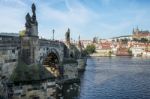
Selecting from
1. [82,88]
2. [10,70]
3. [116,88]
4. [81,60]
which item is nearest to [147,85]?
[116,88]

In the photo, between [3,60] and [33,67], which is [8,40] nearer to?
[3,60]

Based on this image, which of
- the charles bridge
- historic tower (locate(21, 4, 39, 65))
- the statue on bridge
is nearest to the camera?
the charles bridge

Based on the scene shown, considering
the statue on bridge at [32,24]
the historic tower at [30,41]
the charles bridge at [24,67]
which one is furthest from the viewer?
the statue on bridge at [32,24]

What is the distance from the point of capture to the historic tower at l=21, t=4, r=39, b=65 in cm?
2838

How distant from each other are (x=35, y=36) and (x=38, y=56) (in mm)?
2385

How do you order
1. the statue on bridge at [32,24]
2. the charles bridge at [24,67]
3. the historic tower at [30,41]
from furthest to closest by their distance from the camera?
the statue on bridge at [32,24] < the historic tower at [30,41] < the charles bridge at [24,67]

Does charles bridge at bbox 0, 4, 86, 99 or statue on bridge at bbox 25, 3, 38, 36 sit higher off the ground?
statue on bridge at bbox 25, 3, 38, 36

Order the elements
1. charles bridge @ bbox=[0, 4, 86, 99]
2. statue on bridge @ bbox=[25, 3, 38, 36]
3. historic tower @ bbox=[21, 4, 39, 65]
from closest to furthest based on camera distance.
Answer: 1. charles bridge @ bbox=[0, 4, 86, 99]
2. historic tower @ bbox=[21, 4, 39, 65]
3. statue on bridge @ bbox=[25, 3, 38, 36]

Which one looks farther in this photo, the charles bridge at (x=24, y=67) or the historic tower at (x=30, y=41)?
the historic tower at (x=30, y=41)

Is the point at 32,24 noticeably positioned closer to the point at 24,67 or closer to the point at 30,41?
the point at 30,41

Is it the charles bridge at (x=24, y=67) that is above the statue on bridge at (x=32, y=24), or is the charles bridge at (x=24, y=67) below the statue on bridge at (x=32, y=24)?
below

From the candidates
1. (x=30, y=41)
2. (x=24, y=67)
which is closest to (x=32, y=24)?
(x=30, y=41)

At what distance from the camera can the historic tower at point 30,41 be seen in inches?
1117

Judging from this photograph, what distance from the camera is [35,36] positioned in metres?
29.8
